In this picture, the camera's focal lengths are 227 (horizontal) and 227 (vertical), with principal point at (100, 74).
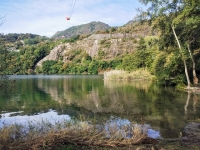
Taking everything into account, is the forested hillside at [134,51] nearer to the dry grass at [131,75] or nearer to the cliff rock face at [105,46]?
the cliff rock face at [105,46]

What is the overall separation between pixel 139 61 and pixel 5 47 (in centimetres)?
5670

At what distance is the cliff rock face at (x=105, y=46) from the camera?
146750 mm

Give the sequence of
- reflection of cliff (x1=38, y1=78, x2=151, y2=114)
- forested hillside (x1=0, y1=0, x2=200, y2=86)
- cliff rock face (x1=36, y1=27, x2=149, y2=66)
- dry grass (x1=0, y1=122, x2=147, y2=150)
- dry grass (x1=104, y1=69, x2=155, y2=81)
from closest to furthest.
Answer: dry grass (x1=0, y1=122, x2=147, y2=150), reflection of cliff (x1=38, y1=78, x2=151, y2=114), forested hillside (x1=0, y1=0, x2=200, y2=86), dry grass (x1=104, y1=69, x2=155, y2=81), cliff rock face (x1=36, y1=27, x2=149, y2=66)

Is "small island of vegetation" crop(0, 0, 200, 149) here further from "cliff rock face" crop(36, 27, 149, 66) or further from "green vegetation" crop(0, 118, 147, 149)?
"cliff rock face" crop(36, 27, 149, 66)

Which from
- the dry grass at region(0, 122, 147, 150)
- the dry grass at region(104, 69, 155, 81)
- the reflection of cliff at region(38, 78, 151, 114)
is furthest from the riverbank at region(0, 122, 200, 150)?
the dry grass at region(104, 69, 155, 81)

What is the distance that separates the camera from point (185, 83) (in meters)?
35.7

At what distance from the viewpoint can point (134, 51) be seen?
415 ft

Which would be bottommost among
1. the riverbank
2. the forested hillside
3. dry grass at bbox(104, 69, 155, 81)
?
the riverbank

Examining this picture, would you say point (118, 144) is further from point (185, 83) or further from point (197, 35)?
point (185, 83)

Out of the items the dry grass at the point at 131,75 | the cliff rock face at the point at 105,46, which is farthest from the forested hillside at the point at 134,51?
the dry grass at the point at 131,75

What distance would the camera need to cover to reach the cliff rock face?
481 feet

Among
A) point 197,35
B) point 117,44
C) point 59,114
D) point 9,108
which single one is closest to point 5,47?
point 59,114

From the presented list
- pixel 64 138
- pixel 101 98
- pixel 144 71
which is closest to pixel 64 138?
pixel 64 138

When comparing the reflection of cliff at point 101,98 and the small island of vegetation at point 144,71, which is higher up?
the small island of vegetation at point 144,71
